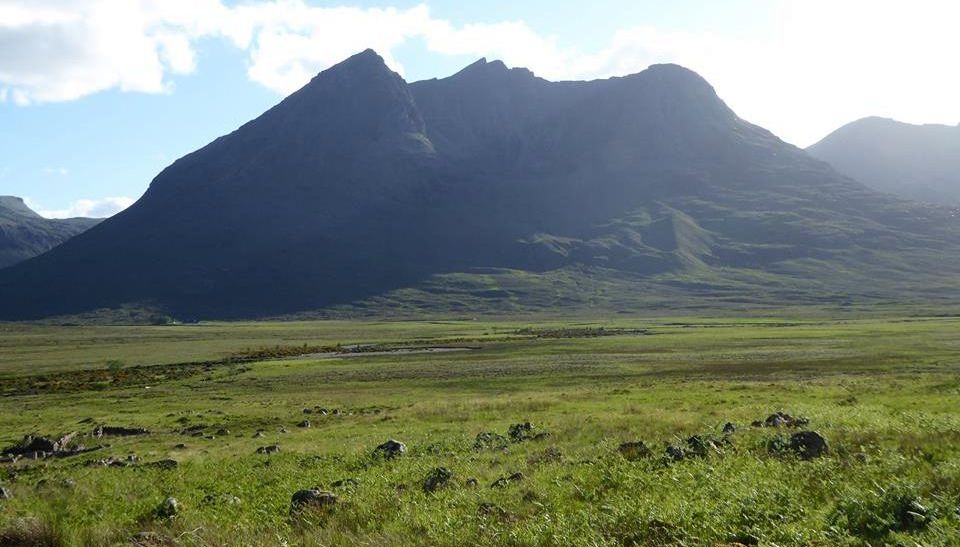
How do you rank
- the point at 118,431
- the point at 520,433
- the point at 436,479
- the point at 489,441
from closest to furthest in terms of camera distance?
the point at 436,479 → the point at 489,441 → the point at 520,433 → the point at 118,431

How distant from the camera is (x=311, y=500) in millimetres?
16016

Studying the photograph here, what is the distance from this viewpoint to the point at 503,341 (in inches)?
5074

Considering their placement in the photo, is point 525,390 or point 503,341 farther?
point 503,341

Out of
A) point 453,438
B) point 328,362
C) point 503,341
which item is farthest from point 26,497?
point 503,341

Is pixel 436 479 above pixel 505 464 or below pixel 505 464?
above

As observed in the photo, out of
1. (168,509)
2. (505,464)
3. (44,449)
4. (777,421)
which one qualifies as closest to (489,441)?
(505,464)

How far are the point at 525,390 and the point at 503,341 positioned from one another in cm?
7169

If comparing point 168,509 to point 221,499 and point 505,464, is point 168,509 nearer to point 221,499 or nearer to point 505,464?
point 221,499

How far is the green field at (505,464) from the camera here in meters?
12.2

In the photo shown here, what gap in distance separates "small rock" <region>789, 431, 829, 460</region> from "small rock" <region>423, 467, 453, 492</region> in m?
9.43

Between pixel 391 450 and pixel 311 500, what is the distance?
10073mm

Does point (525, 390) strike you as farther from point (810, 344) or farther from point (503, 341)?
point (503, 341)

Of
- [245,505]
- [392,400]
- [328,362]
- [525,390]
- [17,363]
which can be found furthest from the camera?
[17,363]

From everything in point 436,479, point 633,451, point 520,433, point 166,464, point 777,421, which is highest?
point 633,451
